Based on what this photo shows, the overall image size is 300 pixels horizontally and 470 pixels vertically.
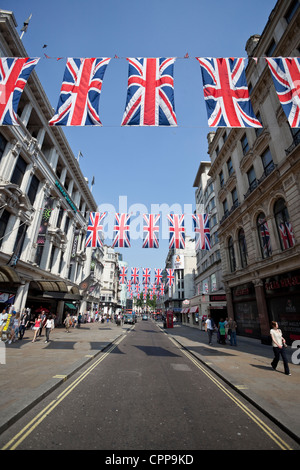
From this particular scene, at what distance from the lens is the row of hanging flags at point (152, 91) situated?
8977 mm

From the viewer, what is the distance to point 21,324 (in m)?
15.3

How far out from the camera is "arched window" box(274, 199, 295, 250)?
14.7 meters

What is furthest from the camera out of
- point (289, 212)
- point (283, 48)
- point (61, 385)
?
point (283, 48)

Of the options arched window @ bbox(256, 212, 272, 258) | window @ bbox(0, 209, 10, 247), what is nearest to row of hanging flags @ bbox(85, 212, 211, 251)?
arched window @ bbox(256, 212, 272, 258)

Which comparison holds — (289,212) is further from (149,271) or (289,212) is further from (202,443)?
(149,271)

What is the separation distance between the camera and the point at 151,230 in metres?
19.6

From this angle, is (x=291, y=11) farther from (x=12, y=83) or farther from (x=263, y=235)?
(x=12, y=83)

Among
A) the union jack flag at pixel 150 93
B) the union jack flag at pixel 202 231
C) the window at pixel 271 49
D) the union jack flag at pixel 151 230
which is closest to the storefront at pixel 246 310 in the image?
the union jack flag at pixel 202 231

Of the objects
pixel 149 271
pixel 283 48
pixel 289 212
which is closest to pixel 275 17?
pixel 283 48

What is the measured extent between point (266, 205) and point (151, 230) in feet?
32.4

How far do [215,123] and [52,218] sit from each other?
82.9 feet

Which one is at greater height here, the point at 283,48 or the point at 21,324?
the point at 283,48

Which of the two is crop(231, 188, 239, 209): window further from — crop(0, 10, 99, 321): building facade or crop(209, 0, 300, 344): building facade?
crop(0, 10, 99, 321): building facade
